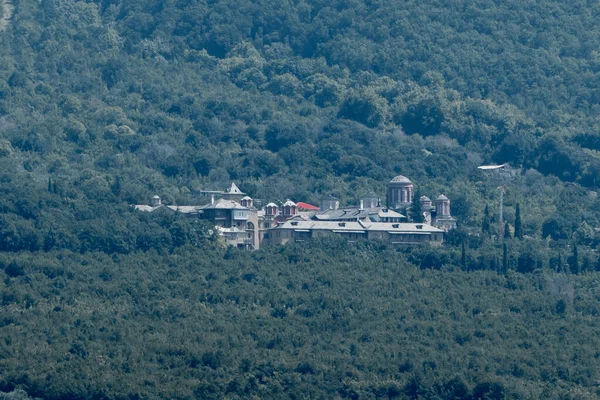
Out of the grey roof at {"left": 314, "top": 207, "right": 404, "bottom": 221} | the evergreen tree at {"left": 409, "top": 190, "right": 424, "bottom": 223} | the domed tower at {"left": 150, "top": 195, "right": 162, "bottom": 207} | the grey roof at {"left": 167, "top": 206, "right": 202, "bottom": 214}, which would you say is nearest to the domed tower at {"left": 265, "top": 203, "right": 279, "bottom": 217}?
the grey roof at {"left": 314, "top": 207, "right": 404, "bottom": 221}

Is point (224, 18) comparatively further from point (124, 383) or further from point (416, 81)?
point (124, 383)

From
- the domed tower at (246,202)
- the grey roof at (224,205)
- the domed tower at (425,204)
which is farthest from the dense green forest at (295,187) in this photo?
the domed tower at (246,202)

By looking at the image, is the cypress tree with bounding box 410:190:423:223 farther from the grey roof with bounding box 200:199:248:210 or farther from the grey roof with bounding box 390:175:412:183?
the grey roof with bounding box 200:199:248:210

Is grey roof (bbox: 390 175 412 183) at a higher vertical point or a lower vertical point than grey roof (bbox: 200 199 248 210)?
higher

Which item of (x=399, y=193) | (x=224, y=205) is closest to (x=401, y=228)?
(x=399, y=193)

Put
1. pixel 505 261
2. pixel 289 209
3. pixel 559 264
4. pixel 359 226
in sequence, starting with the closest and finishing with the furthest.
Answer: pixel 505 261 → pixel 559 264 → pixel 359 226 → pixel 289 209

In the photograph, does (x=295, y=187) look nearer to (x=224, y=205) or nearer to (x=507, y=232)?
(x=224, y=205)

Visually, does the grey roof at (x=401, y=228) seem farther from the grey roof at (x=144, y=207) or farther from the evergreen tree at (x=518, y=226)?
the grey roof at (x=144, y=207)
